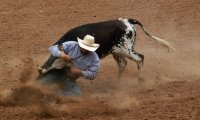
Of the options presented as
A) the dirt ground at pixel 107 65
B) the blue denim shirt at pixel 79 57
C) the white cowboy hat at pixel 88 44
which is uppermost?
the white cowboy hat at pixel 88 44

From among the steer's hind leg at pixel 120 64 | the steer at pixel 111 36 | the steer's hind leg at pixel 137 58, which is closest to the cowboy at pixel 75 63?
the steer at pixel 111 36

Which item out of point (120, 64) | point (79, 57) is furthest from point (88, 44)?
point (120, 64)

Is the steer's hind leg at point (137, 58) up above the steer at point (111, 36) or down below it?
below

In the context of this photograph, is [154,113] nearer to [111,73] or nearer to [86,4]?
[111,73]

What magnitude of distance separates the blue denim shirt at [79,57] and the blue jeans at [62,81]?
29 cm

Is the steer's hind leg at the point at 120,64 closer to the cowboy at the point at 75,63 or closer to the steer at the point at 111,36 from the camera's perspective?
the steer at the point at 111,36

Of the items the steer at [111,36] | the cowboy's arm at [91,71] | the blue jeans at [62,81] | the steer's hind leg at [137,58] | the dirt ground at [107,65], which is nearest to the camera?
the dirt ground at [107,65]

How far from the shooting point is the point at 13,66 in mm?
11953

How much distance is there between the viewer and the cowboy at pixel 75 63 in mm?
9562

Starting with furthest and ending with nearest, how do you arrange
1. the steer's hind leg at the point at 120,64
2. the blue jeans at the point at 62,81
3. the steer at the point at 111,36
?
1. the steer's hind leg at the point at 120,64
2. the steer at the point at 111,36
3. the blue jeans at the point at 62,81

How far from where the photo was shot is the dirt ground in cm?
895

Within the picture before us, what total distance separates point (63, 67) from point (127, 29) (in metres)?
1.89

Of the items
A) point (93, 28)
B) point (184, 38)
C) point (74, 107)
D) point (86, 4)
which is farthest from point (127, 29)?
point (86, 4)

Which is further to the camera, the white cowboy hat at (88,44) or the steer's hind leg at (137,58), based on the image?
the steer's hind leg at (137,58)
